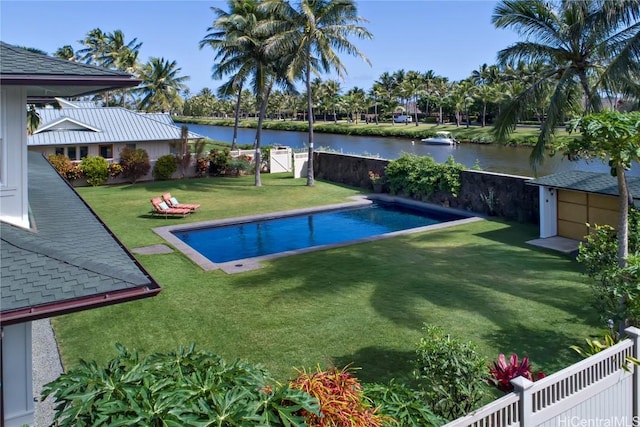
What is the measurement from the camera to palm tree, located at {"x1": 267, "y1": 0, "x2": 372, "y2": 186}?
79.5ft

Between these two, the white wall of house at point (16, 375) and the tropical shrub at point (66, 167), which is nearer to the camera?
the white wall of house at point (16, 375)

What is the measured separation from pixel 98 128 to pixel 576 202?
2516cm

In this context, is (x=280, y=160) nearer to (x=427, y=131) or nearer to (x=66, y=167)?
(x=66, y=167)

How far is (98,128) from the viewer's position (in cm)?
2991

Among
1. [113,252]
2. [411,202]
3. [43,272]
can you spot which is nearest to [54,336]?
[113,252]

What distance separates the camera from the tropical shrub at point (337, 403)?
4.32 m

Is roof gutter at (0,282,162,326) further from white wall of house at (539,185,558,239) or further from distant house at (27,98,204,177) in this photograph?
distant house at (27,98,204,177)

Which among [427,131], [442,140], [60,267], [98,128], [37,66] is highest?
[427,131]

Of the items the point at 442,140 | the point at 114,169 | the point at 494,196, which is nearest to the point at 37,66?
the point at 494,196

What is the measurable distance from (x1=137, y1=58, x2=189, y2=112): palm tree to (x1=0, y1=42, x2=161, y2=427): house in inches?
1805

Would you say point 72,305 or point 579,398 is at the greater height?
point 72,305

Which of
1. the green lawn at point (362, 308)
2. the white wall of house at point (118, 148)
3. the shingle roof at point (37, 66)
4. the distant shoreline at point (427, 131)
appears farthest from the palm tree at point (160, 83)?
the shingle roof at point (37, 66)

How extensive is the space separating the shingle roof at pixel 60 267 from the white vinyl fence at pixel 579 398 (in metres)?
3.37

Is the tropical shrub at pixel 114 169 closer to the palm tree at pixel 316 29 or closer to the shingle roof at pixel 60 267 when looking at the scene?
the palm tree at pixel 316 29
